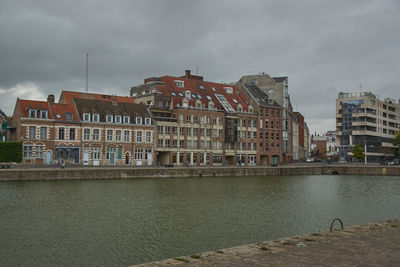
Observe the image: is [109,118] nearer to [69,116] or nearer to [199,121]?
[69,116]

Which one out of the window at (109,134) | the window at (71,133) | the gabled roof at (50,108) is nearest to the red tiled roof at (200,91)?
the window at (109,134)

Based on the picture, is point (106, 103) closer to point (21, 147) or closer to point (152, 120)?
point (152, 120)

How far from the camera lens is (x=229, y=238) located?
2586 cm

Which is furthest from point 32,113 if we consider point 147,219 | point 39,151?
point 147,219

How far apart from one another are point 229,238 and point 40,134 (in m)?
56.7

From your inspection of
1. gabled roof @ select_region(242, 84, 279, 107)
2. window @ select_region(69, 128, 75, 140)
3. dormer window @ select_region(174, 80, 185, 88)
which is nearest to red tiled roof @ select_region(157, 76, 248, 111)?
dormer window @ select_region(174, 80, 185, 88)

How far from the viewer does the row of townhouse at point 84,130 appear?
7438 cm

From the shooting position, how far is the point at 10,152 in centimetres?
7081

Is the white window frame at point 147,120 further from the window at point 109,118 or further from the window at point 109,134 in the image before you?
the window at point 109,134

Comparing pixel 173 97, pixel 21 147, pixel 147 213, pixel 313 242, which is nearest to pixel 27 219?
pixel 147 213

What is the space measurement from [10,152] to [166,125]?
30.6m

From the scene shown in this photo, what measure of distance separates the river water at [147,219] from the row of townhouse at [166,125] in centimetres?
2443

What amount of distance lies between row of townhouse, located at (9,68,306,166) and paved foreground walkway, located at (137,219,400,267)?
62.6 meters

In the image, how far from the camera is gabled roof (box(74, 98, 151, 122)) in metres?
80.6
